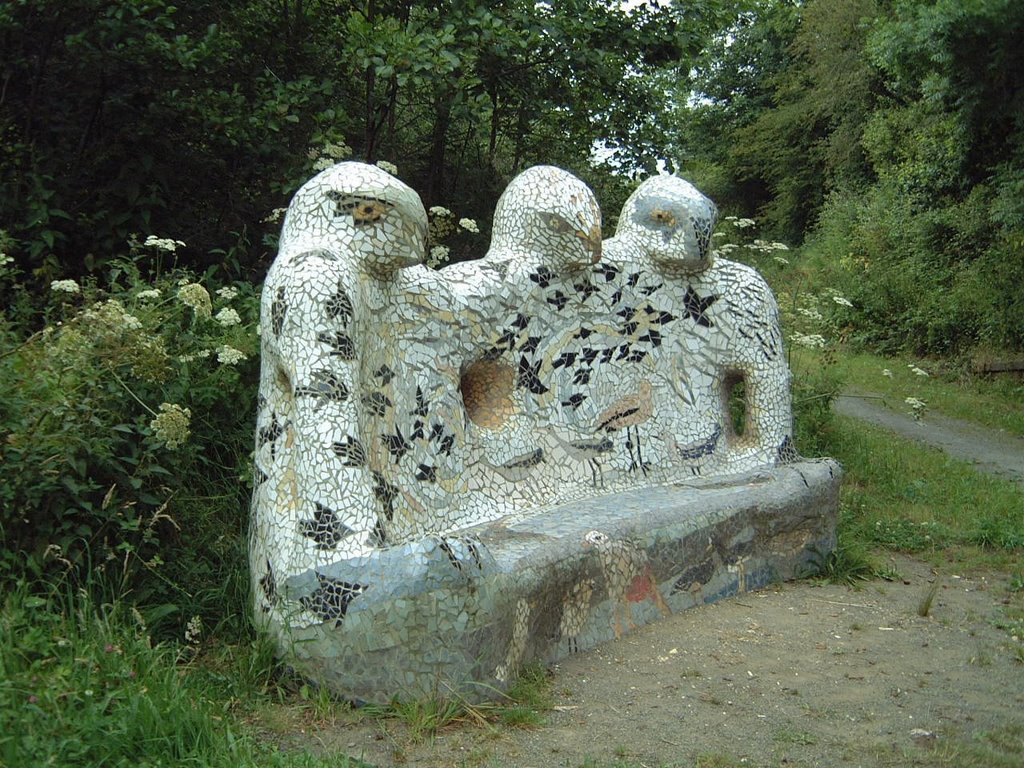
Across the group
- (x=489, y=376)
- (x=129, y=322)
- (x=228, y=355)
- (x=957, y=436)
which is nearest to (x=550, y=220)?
(x=489, y=376)

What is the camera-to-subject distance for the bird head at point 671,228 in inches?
210

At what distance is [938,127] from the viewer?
1530 centimetres

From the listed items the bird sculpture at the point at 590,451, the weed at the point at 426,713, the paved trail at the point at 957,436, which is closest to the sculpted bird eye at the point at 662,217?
the bird sculpture at the point at 590,451

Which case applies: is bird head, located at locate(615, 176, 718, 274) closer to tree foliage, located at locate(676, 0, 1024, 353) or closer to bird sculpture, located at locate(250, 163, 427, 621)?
bird sculpture, located at locate(250, 163, 427, 621)

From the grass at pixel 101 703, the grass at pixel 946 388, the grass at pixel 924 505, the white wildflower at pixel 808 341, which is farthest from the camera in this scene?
the grass at pixel 946 388

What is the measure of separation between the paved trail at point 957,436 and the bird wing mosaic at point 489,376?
3784mm

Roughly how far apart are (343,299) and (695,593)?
2.05 metres

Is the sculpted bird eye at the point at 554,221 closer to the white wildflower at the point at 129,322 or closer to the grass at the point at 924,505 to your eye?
the white wildflower at the point at 129,322

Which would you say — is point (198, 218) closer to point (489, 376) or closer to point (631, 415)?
point (489, 376)

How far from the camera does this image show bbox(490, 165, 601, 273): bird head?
16.0 ft

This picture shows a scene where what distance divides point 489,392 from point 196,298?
1.30m

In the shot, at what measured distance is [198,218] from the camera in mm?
6332

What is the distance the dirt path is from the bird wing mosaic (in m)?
0.34

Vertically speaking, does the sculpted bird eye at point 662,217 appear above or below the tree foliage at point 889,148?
below
